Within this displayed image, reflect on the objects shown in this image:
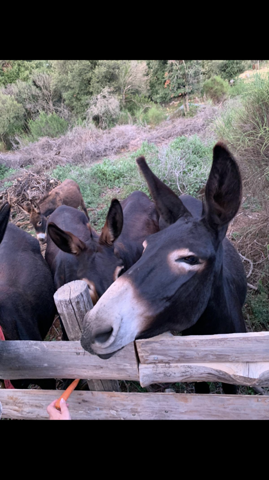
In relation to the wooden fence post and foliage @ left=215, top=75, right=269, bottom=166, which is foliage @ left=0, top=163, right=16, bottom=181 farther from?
the wooden fence post

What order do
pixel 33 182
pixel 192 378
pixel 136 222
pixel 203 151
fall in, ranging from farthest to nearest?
pixel 33 182
pixel 203 151
pixel 136 222
pixel 192 378

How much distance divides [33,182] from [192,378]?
33.0 ft

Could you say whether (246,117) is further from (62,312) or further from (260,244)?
(62,312)

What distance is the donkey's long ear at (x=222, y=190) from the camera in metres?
1.55

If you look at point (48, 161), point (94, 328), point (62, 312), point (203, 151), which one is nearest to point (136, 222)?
point (62, 312)

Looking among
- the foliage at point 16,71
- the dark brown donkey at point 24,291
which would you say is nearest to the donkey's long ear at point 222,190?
the dark brown donkey at point 24,291

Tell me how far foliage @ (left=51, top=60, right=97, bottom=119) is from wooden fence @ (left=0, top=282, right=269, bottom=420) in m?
21.7

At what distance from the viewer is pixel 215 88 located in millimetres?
20219

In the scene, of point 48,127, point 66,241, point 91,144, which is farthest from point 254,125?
point 48,127

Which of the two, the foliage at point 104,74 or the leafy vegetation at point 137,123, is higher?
the foliage at point 104,74

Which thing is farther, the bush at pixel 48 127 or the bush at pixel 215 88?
the bush at pixel 215 88

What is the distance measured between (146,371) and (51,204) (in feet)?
22.9

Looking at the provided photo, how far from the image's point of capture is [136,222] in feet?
14.9

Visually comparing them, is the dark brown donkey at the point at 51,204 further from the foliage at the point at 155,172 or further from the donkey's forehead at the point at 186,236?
the donkey's forehead at the point at 186,236
